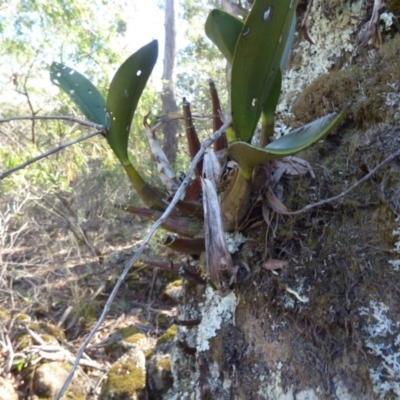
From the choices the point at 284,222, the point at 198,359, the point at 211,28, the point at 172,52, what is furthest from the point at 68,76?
the point at 172,52

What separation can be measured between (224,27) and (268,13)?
125 millimetres

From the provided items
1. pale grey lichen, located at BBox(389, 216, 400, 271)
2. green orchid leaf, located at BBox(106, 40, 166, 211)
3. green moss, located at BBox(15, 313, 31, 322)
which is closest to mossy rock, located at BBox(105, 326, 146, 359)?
green moss, located at BBox(15, 313, 31, 322)

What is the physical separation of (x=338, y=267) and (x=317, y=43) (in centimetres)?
61

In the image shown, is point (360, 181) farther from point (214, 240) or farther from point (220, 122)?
point (220, 122)

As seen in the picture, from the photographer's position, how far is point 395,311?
55cm

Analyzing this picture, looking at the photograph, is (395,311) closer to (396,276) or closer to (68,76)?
(396,276)

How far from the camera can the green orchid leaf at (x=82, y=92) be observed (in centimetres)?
74

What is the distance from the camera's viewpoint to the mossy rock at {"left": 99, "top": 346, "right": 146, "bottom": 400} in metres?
1.57

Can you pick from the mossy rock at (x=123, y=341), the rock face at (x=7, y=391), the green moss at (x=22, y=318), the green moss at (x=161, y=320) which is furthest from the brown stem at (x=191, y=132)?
the green moss at (x=22, y=318)

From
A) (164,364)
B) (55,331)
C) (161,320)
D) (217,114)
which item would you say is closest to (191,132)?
(217,114)

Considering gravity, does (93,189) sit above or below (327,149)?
above

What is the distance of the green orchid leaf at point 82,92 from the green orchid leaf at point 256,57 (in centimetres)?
29

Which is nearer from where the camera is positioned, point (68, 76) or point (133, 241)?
point (68, 76)

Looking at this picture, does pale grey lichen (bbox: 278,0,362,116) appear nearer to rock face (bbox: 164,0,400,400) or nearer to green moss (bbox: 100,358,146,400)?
rock face (bbox: 164,0,400,400)
